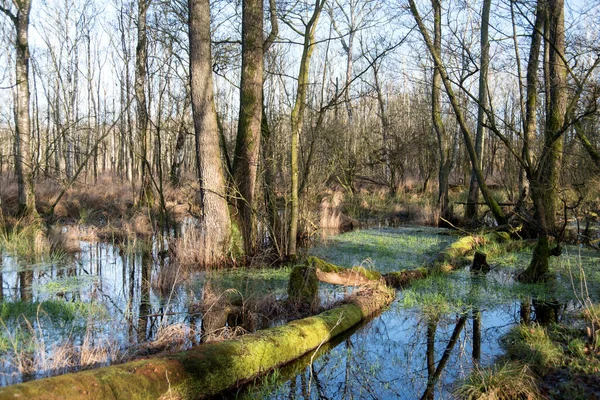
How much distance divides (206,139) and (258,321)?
146 inches

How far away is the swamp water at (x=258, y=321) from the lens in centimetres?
398

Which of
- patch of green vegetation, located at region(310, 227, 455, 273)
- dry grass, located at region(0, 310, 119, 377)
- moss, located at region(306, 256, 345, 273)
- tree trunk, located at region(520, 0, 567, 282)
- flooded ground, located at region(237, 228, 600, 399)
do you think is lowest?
flooded ground, located at region(237, 228, 600, 399)

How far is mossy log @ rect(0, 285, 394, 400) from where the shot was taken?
2877 millimetres

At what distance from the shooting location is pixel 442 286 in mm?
6883

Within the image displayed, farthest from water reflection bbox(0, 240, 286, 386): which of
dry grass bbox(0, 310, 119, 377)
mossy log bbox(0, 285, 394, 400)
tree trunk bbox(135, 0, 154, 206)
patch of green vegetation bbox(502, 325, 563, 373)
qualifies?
tree trunk bbox(135, 0, 154, 206)

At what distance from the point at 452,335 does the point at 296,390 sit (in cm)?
205

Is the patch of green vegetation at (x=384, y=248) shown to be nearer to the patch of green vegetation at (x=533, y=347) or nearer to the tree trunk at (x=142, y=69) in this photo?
the patch of green vegetation at (x=533, y=347)

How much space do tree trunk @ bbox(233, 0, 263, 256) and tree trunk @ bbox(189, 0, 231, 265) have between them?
0.52 m

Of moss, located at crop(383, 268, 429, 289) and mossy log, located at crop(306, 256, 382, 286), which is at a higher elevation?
mossy log, located at crop(306, 256, 382, 286)

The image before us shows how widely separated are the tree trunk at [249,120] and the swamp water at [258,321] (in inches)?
52.0

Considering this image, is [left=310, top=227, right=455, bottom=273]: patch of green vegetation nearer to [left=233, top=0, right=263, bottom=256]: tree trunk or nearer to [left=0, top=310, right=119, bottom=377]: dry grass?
[left=233, top=0, right=263, bottom=256]: tree trunk

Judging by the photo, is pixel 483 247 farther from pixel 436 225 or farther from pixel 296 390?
pixel 296 390

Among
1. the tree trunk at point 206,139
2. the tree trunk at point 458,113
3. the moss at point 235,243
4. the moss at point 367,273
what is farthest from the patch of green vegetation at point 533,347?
the tree trunk at point 206,139

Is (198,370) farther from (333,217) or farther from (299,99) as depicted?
(333,217)
